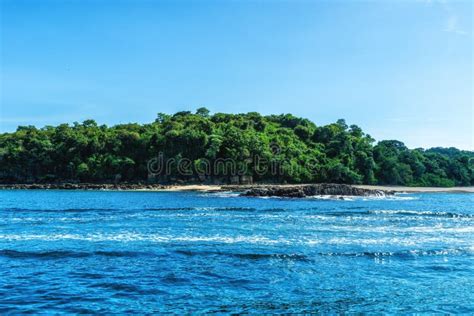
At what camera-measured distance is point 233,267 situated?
53.4 ft

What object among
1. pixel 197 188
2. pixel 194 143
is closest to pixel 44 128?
pixel 194 143

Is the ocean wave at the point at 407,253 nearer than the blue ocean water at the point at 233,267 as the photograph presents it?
No

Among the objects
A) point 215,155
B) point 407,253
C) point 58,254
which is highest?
point 215,155

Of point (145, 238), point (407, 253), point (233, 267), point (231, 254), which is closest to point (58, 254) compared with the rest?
point (145, 238)

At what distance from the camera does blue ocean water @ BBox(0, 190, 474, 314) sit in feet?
39.6

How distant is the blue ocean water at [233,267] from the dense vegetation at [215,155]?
65292mm

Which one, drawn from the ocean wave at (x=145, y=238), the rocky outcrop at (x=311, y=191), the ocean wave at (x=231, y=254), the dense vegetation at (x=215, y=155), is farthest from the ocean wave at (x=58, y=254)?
the dense vegetation at (x=215, y=155)

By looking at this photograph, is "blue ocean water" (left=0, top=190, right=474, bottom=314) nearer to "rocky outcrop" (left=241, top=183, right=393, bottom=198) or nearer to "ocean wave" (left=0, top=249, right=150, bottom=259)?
"ocean wave" (left=0, top=249, right=150, bottom=259)

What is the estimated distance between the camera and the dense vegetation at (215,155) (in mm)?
94438

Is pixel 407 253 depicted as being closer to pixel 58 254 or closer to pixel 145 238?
pixel 145 238

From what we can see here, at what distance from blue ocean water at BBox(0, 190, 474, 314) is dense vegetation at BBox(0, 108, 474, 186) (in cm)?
6529

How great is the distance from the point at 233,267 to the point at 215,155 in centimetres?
7784

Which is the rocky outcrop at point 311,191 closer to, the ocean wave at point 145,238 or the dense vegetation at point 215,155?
the dense vegetation at point 215,155

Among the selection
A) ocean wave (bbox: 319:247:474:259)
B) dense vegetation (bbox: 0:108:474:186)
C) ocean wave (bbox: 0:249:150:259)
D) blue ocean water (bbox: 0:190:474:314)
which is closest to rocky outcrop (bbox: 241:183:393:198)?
dense vegetation (bbox: 0:108:474:186)
